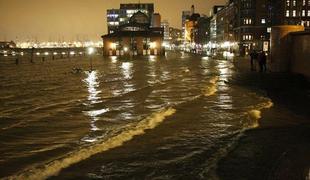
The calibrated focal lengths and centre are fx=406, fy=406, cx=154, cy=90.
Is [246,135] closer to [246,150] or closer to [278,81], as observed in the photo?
[246,150]

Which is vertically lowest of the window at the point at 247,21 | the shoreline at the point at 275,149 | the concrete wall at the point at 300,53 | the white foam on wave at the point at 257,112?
the shoreline at the point at 275,149

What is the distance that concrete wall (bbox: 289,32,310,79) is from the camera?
28505mm

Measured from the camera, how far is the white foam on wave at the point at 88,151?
10805mm

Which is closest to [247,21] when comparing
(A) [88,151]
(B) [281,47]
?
(B) [281,47]

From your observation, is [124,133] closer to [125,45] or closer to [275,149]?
[275,149]

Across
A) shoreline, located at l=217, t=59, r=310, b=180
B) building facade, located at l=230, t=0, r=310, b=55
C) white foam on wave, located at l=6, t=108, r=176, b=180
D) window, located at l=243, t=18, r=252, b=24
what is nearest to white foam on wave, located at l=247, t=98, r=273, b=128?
shoreline, located at l=217, t=59, r=310, b=180

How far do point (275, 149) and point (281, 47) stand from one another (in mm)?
21868

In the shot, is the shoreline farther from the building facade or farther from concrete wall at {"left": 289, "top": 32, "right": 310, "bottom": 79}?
the building facade

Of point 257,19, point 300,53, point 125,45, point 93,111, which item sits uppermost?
point 257,19

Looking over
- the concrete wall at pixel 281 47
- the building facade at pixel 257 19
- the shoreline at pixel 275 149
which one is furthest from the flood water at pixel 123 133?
the building facade at pixel 257 19

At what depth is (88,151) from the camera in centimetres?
1301

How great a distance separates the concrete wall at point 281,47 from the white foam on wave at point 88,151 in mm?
17306

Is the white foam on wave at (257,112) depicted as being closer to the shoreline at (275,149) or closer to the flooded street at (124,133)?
the flooded street at (124,133)

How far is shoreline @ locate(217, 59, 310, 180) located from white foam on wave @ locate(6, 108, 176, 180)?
396 cm
